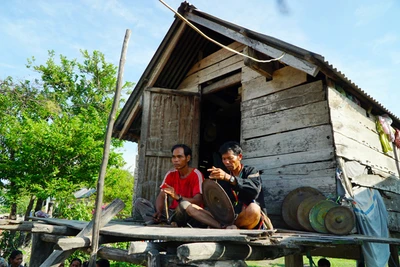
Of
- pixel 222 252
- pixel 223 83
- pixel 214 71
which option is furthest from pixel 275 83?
pixel 222 252

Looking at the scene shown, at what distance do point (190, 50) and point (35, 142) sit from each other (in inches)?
297

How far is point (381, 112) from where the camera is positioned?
5777mm

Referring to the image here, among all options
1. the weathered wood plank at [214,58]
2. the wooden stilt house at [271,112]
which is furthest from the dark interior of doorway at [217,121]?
the weathered wood plank at [214,58]

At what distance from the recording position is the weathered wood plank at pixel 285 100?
453cm

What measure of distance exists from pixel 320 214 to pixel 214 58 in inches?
153

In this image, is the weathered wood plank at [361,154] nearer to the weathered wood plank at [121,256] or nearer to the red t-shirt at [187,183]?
the red t-shirt at [187,183]

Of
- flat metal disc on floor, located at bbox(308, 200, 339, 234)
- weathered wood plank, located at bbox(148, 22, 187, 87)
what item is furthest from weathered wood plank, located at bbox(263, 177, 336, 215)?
weathered wood plank, located at bbox(148, 22, 187, 87)

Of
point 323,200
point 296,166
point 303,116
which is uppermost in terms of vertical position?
point 303,116

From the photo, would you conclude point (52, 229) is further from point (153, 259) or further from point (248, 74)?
point (248, 74)

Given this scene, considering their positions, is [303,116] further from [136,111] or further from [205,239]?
[136,111]

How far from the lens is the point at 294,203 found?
428cm

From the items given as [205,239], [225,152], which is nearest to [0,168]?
[225,152]

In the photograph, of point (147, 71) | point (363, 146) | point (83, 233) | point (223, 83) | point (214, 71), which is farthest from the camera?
point (147, 71)

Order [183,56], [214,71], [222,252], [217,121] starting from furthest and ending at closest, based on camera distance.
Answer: [217,121]
[183,56]
[214,71]
[222,252]
